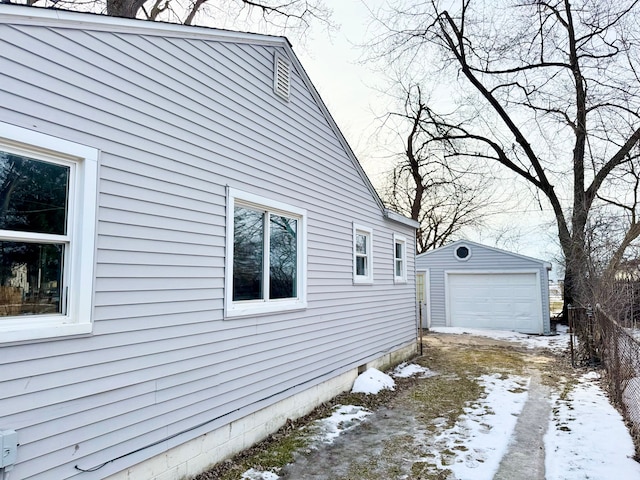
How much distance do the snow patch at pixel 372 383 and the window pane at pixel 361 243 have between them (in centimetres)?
229

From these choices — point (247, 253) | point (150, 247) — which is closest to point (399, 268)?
point (247, 253)

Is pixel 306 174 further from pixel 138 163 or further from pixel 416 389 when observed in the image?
pixel 416 389

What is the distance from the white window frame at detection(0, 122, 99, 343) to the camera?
2.79m

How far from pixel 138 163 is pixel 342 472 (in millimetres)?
3581

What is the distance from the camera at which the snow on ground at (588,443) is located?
4.02 metres

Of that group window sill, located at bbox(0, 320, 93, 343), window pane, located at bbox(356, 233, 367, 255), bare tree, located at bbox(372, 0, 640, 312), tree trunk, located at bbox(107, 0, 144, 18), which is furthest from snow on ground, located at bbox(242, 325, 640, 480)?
tree trunk, located at bbox(107, 0, 144, 18)

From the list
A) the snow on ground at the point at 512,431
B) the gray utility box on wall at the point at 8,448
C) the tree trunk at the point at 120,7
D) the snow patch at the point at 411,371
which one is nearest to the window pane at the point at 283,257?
the snow on ground at the point at 512,431

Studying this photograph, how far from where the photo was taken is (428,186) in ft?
73.0

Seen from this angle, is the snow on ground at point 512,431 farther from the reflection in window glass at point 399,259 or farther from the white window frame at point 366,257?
the reflection in window glass at point 399,259

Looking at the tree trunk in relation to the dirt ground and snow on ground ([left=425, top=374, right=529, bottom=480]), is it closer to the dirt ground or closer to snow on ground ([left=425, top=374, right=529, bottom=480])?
the dirt ground

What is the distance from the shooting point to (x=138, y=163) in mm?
3602

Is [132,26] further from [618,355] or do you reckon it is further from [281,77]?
[618,355]

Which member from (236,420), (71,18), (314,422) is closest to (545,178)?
(314,422)

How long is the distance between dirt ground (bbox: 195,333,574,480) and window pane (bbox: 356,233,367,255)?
8.65 ft
